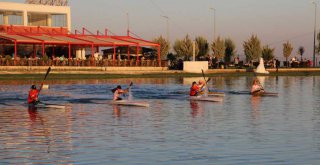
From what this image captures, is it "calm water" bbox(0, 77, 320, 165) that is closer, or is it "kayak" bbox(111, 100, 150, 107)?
"calm water" bbox(0, 77, 320, 165)

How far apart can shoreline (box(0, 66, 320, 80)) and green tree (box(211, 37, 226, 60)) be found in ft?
47.1

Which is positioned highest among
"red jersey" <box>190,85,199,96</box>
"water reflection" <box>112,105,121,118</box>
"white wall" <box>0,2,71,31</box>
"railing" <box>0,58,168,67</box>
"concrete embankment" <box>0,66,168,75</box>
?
"white wall" <box>0,2,71,31</box>

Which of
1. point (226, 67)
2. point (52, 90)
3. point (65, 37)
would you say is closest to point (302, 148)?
point (52, 90)

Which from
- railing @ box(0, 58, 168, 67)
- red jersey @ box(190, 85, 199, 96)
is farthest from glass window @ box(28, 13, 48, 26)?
red jersey @ box(190, 85, 199, 96)

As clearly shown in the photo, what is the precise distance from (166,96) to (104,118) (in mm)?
17088

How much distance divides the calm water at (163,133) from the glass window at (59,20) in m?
54.0

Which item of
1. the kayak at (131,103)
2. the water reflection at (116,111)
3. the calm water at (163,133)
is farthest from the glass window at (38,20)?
the water reflection at (116,111)

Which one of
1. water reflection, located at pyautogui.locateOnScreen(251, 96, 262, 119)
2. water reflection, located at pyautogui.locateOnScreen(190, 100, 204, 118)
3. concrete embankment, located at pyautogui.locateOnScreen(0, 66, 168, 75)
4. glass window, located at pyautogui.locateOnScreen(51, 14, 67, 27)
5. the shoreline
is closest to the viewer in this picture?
water reflection, located at pyautogui.locateOnScreen(190, 100, 204, 118)

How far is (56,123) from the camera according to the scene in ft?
96.9

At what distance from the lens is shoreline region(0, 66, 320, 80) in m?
73.1

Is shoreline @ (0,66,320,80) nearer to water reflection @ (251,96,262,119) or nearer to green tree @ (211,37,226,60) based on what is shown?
green tree @ (211,37,226,60)

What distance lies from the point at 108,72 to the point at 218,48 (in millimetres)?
32331

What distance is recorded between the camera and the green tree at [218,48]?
109m

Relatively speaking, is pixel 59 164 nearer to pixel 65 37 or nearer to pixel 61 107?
pixel 61 107
